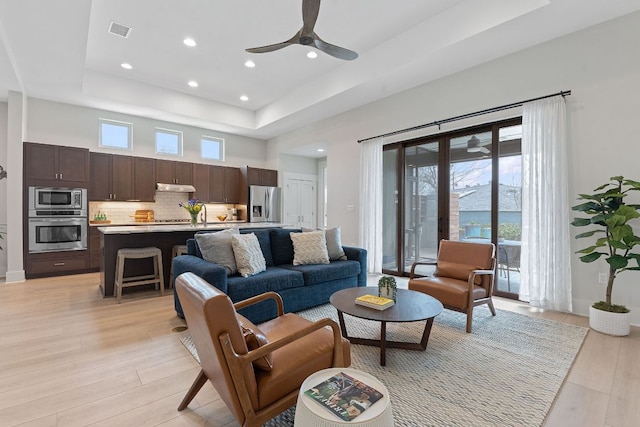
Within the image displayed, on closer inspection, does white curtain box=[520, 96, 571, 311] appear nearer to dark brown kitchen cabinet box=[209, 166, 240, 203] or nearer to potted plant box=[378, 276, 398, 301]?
potted plant box=[378, 276, 398, 301]

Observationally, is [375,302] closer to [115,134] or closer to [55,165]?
[55,165]

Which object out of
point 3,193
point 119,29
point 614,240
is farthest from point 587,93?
point 3,193

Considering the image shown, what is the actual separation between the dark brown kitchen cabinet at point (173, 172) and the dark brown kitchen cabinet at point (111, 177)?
55cm

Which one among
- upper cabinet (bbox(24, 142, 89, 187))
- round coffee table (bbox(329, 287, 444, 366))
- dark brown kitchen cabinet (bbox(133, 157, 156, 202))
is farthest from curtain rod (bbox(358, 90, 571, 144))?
upper cabinet (bbox(24, 142, 89, 187))

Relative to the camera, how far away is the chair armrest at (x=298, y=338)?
1396 mm

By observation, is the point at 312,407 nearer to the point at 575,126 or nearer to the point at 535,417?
the point at 535,417

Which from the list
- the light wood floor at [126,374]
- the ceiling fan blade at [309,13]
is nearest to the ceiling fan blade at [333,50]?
the ceiling fan blade at [309,13]

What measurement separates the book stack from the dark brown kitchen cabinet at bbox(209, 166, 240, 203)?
5815mm

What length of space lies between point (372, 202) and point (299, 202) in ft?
11.3

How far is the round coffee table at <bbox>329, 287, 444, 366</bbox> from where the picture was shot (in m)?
2.29

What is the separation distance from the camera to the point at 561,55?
362cm

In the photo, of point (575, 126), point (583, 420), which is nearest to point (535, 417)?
point (583, 420)

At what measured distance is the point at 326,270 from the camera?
3662 mm

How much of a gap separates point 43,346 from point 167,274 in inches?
79.4
